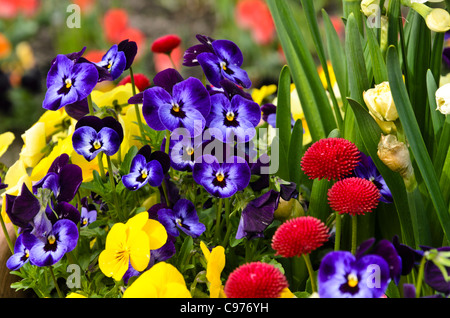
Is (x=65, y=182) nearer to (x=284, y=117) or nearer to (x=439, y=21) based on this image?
(x=284, y=117)

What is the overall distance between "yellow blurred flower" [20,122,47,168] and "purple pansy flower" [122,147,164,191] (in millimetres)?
216

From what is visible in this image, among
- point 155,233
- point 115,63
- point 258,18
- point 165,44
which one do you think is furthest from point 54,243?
point 258,18

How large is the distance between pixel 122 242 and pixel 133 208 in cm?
16

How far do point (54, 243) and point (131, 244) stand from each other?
84 mm

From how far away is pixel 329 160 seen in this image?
0.59 metres

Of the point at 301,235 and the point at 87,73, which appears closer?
the point at 301,235

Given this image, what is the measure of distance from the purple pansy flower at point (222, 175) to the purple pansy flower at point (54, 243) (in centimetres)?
15

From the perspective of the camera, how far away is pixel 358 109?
62cm

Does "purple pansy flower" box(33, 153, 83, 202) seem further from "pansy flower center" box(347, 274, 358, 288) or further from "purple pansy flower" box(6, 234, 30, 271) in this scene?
"pansy flower center" box(347, 274, 358, 288)

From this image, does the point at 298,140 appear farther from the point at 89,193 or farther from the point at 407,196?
the point at 89,193

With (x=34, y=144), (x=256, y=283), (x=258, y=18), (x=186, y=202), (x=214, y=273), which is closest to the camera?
(x=256, y=283)

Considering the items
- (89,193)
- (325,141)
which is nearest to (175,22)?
(89,193)

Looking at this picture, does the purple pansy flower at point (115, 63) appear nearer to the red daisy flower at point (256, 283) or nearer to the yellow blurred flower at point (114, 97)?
the yellow blurred flower at point (114, 97)

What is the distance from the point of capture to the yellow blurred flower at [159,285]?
538mm
